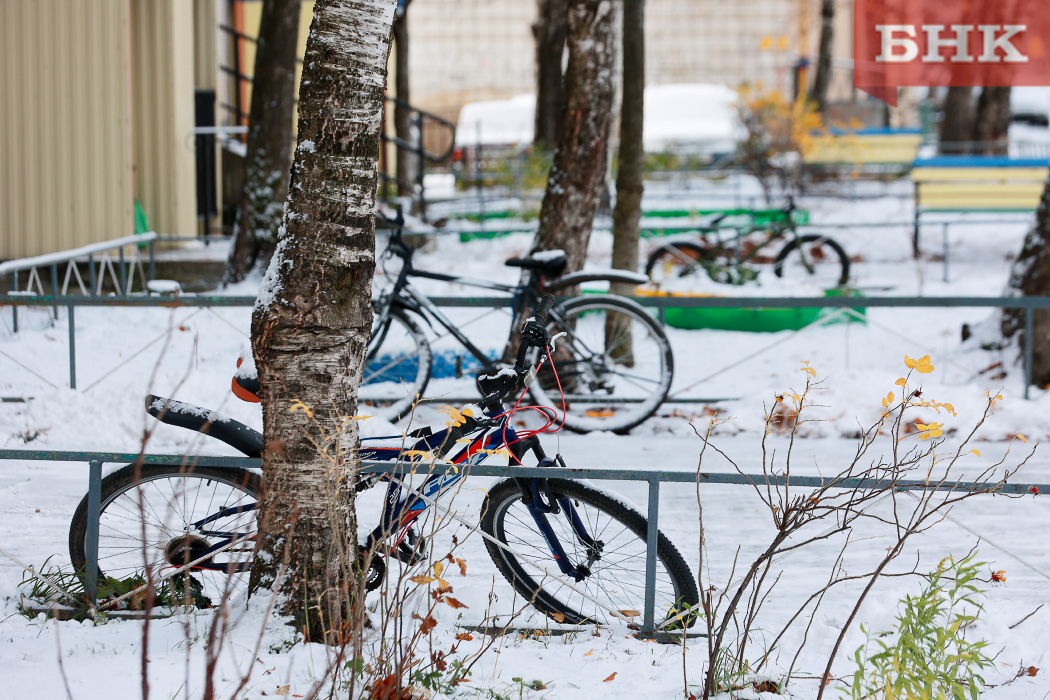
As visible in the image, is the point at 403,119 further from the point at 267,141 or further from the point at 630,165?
the point at 630,165

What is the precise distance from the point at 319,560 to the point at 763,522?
239cm

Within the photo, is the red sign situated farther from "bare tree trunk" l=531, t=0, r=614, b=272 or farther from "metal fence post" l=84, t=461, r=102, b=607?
"metal fence post" l=84, t=461, r=102, b=607

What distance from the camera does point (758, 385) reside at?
25.7 ft

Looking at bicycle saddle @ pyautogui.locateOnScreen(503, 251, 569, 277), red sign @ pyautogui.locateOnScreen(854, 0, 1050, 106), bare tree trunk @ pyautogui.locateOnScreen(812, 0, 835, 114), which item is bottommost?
bicycle saddle @ pyautogui.locateOnScreen(503, 251, 569, 277)

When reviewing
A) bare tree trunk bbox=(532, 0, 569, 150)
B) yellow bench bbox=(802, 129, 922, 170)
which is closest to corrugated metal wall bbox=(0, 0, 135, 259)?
bare tree trunk bbox=(532, 0, 569, 150)

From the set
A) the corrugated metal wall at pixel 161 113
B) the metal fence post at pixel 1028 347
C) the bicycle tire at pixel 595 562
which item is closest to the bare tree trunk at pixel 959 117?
the corrugated metal wall at pixel 161 113

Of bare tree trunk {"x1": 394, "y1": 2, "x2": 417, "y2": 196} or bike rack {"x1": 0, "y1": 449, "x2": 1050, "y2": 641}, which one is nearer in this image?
bike rack {"x1": 0, "y1": 449, "x2": 1050, "y2": 641}

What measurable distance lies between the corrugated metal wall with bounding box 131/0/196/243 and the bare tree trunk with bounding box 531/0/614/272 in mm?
6463

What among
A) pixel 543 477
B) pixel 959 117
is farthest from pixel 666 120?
pixel 543 477

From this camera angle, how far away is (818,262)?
548 inches

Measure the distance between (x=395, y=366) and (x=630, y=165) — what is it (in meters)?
2.52

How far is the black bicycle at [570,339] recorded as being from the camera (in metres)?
6.30

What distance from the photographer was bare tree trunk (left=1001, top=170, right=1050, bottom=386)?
7191 mm

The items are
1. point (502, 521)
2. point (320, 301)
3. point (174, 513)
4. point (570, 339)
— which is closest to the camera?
point (320, 301)
